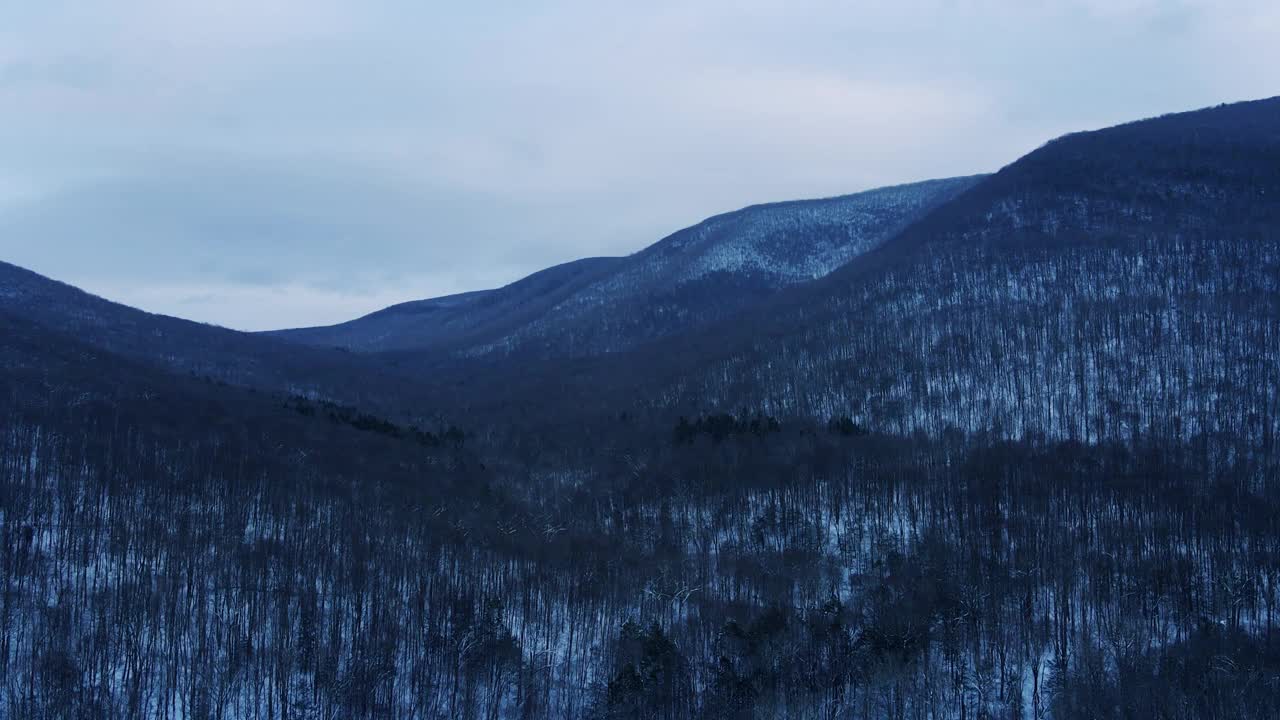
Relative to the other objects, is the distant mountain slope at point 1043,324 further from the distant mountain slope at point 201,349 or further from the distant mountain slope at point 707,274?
the distant mountain slope at point 707,274

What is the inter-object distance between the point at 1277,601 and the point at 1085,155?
9140 cm

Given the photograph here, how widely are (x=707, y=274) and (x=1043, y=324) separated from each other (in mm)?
86193

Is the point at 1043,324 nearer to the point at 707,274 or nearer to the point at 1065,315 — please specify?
the point at 1065,315

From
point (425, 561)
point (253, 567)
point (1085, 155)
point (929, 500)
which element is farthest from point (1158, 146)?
point (253, 567)

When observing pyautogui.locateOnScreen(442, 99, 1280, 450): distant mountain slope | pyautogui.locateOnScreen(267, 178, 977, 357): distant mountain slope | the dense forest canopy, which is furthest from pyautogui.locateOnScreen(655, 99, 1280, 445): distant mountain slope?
pyautogui.locateOnScreen(267, 178, 977, 357): distant mountain slope

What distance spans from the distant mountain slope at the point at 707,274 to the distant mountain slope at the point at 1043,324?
22846 mm

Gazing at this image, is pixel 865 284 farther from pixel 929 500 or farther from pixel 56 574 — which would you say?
pixel 56 574

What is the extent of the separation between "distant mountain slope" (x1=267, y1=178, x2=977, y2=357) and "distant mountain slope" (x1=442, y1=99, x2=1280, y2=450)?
22846mm

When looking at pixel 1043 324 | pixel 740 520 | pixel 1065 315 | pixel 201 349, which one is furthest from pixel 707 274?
pixel 740 520

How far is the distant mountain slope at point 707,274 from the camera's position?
5969 inches

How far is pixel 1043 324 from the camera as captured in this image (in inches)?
3302

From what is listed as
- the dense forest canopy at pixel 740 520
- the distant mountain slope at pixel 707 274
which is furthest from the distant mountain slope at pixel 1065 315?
the distant mountain slope at pixel 707 274

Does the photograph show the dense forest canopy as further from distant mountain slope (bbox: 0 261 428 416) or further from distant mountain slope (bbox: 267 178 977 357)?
distant mountain slope (bbox: 267 178 977 357)

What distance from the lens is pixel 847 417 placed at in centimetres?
7512
